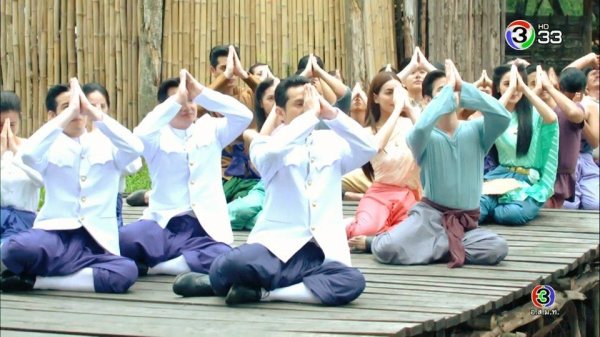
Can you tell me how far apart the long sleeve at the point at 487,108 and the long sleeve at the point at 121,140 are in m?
1.79

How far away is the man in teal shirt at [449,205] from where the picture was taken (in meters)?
7.83

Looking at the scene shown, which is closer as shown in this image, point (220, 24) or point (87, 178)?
point (87, 178)

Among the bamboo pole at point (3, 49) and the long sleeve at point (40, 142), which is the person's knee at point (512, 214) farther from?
the bamboo pole at point (3, 49)

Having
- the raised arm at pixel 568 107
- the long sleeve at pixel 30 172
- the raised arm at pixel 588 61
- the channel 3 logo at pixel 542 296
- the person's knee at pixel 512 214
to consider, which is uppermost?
the long sleeve at pixel 30 172

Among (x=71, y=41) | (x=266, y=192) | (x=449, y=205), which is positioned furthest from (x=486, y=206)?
(x=71, y=41)

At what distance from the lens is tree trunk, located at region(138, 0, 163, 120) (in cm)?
1195

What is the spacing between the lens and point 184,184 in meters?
7.74

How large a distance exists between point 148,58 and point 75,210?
4.97 metres

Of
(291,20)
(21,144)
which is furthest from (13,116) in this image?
(291,20)

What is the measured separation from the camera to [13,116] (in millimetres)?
7590

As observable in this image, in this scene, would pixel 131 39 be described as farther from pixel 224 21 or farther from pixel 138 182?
pixel 138 182

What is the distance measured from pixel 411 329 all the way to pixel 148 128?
2.28 m

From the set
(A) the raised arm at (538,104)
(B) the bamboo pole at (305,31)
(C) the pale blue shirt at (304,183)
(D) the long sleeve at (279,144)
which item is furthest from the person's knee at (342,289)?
(B) the bamboo pole at (305,31)

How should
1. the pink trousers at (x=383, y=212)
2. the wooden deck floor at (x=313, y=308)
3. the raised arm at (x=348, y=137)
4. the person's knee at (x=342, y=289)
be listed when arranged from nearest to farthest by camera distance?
the wooden deck floor at (x=313, y=308), the person's knee at (x=342, y=289), the raised arm at (x=348, y=137), the pink trousers at (x=383, y=212)
